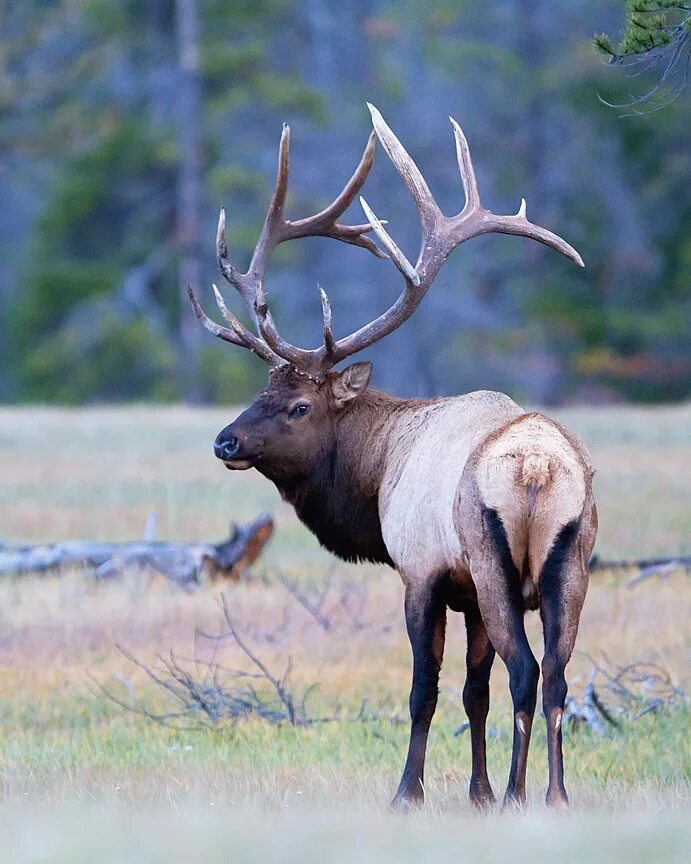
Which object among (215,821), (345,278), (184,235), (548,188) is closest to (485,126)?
(548,188)

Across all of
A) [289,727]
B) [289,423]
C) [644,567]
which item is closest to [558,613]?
[289,423]

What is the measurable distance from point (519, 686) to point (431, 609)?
71 centimetres

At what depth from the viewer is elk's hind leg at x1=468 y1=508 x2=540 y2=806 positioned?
6273 millimetres

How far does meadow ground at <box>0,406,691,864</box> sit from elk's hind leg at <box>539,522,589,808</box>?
14.0 inches

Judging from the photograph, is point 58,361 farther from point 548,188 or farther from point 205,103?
point 548,188

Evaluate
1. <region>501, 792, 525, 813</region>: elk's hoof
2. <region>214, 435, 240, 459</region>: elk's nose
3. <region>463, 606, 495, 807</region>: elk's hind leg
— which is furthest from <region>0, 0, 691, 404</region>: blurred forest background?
<region>501, 792, 525, 813</region>: elk's hoof

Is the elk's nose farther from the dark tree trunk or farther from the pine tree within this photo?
the dark tree trunk

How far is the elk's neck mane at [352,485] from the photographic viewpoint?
7762 millimetres

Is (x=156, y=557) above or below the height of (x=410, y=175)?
below

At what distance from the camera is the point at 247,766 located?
7414 mm

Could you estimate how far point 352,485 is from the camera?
25.6ft

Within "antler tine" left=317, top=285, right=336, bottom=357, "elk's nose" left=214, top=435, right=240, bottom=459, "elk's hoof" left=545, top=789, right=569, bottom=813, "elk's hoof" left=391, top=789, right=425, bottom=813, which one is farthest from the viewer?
"elk's nose" left=214, top=435, right=240, bottom=459

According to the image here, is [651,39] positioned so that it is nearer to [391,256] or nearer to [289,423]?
[391,256]

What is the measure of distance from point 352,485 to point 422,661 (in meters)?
1.10
